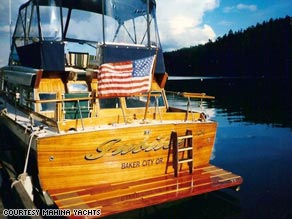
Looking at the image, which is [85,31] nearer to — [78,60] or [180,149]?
[78,60]

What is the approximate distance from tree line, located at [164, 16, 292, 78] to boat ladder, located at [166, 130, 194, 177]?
311ft

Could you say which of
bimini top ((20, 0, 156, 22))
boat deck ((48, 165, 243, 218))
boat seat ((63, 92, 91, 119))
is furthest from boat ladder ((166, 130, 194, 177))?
bimini top ((20, 0, 156, 22))

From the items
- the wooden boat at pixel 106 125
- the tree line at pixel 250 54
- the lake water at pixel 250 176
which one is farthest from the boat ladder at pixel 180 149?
the tree line at pixel 250 54

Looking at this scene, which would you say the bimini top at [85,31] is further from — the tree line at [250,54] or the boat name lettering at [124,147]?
the tree line at [250,54]

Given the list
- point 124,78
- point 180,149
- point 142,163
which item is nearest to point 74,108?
point 124,78

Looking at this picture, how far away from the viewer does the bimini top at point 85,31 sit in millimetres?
11055

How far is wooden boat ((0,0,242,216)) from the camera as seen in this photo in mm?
8398

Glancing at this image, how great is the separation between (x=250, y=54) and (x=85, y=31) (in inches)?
4611

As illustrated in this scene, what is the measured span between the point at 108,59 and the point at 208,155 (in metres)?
5.05

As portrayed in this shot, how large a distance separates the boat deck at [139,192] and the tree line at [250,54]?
9499cm

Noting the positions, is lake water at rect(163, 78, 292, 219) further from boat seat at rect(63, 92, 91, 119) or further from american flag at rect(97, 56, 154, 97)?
boat seat at rect(63, 92, 91, 119)

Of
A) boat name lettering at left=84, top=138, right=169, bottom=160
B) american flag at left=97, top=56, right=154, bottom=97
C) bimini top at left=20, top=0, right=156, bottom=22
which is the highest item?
bimini top at left=20, top=0, right=156, bottom=22

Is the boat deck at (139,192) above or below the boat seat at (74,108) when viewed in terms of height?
below

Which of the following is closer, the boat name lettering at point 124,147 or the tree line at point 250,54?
the boat name lettering at point 124,147
